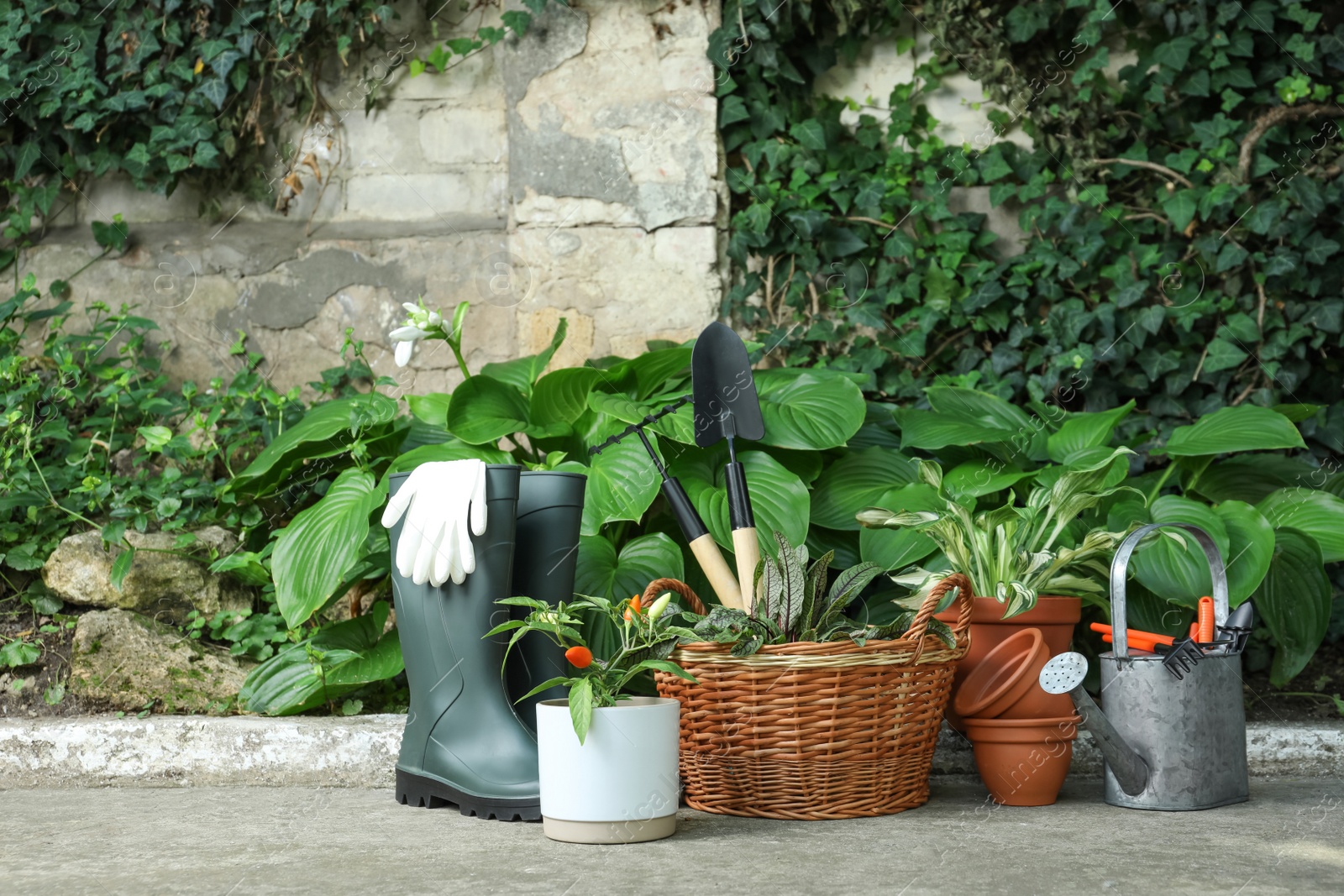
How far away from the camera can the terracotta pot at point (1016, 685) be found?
1454 mm

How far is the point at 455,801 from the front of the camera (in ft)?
4.80

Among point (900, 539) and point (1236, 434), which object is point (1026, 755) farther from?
point (1236, 434)

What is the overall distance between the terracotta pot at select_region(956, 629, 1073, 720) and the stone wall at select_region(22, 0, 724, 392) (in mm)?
1282

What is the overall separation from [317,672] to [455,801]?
0.46m

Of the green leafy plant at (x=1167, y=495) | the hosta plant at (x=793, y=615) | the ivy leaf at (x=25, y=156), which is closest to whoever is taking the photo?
the hosta plant at (x=793, y=615)

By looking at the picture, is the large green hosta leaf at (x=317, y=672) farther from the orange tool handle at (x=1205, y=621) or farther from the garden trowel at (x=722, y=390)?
the orange tool handle at (x=1205, y=621)

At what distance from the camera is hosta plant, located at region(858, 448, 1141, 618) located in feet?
5.17

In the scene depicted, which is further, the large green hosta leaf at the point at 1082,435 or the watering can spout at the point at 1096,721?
the large green hosta leaf at the point at 1082,435

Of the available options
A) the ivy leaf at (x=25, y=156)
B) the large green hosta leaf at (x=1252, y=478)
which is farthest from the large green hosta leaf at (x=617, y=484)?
the ivy leaf at (x=25, y=156)

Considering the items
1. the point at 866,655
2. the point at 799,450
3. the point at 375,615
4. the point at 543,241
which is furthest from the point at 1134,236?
the point at 375,615

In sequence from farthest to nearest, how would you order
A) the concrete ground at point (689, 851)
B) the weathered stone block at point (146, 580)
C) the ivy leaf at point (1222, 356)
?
1. the ivy leaf at point (1222, 356)
2. the weathered stone block at point (146, 580)
3. the concrete ground at point (689, 851)

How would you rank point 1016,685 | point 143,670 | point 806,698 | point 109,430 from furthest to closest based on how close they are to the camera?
point 109,430, point 143,670, point 1016,685, point 806,698

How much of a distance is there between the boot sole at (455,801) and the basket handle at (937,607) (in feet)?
1.73

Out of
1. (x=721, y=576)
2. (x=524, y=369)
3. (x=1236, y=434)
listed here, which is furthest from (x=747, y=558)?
(x=1236, y=434)
